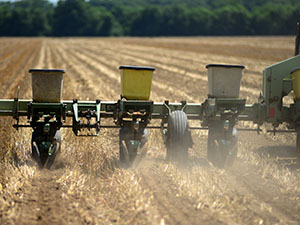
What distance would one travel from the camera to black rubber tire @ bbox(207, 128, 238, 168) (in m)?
6.04

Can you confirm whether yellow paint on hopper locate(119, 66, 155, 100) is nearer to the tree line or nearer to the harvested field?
the harvested field

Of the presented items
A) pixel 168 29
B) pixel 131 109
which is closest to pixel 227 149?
pixel 131 109

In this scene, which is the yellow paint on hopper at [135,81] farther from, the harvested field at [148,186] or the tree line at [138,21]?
the tree line at [138,21]

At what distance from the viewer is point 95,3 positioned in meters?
113

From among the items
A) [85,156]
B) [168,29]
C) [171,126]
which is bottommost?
[85,156]

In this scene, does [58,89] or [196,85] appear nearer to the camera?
[58,89]

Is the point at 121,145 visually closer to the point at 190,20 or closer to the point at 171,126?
the point at 171,126

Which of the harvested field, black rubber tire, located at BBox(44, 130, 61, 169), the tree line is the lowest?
the harvested field

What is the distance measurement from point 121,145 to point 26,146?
5.76 feet

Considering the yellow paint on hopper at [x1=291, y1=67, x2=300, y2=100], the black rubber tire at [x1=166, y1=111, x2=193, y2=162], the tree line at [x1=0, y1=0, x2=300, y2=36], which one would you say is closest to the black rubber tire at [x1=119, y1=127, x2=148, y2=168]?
the black rubber tire at [x1=166, y1=111, x2=193, y2=162]

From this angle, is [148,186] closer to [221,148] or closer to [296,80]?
[221,148]

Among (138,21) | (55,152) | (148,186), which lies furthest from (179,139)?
(138,21)

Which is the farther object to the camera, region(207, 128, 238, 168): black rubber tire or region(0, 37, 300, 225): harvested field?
region(207, 128, 238, 168): black rubber tire

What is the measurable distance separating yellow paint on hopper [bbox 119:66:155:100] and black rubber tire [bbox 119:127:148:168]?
→ 0.50m
